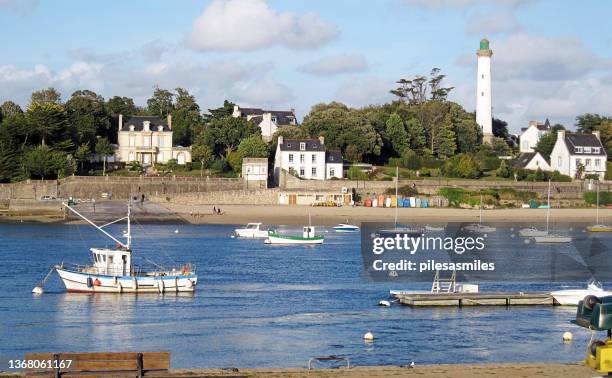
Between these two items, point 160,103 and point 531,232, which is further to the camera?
point 160,103

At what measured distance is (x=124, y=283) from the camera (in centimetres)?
4125

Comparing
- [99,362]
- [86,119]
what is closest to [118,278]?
[99,362]

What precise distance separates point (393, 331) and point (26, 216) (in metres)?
56.7

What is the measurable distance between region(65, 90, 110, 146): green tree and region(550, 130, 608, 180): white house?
46.9 metres

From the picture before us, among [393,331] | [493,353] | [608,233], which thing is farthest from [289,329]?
[608,233]

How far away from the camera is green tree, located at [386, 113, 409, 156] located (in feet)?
336

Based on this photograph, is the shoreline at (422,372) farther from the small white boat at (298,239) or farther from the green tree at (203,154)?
the green tree at (203,154)

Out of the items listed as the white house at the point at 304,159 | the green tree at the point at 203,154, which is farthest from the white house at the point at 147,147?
the white house at the point at 304,159

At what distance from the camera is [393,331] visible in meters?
32.6

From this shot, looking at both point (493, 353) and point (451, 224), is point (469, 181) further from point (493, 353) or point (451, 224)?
point (493, 353)

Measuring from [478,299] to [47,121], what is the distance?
64.3 metres

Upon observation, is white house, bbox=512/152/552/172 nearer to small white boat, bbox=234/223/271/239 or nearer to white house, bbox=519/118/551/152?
white house, bbox=519/118/551/152

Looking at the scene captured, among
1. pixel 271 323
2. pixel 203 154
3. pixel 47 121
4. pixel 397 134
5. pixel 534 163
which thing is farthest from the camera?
pixel 534 163

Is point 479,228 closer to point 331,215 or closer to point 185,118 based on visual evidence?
point 331,215
